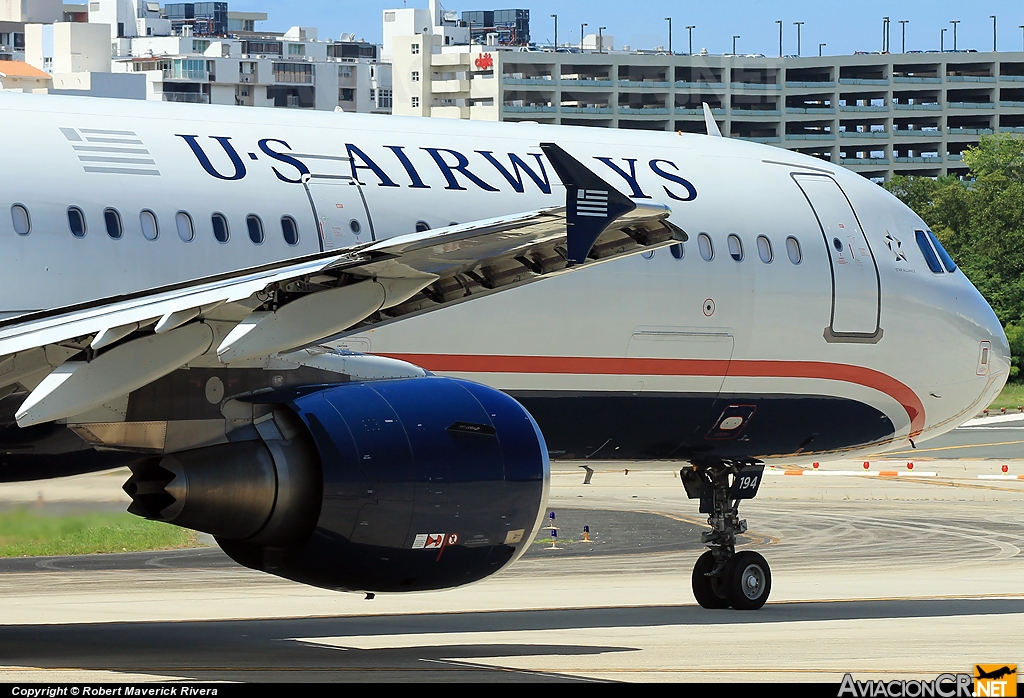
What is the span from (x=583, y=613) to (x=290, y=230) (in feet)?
23.6

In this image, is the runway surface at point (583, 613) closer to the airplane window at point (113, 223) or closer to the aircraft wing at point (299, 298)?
the airplane window at point (113, 223)

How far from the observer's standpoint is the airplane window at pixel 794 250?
16.7m

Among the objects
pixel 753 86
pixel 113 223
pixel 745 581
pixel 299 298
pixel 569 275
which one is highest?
pixel 753 86

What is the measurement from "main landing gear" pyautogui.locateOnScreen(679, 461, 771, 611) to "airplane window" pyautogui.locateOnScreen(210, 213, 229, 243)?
21.6 feet

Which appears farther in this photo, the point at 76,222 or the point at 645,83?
the point at 645,83

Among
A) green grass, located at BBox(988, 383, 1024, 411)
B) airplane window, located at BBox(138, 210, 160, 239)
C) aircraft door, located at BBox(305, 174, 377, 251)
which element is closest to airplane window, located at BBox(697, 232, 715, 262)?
aircraft door, located at BBox(305, 174, 377, 251)

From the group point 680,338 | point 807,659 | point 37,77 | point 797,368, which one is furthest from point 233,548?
point 37,77

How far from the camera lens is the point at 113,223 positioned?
12570 mm

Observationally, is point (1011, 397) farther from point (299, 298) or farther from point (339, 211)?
point (299, 298)

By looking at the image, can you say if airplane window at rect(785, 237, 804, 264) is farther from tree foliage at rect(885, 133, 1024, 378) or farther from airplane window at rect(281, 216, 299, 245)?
tree foliage at rect(885, 133, 1024, 378)

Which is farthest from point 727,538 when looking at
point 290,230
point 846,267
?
point 290,230

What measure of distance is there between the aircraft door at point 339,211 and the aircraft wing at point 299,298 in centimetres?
330

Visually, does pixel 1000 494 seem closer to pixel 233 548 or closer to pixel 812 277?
pixel 812 277

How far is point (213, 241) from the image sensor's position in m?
13.0
